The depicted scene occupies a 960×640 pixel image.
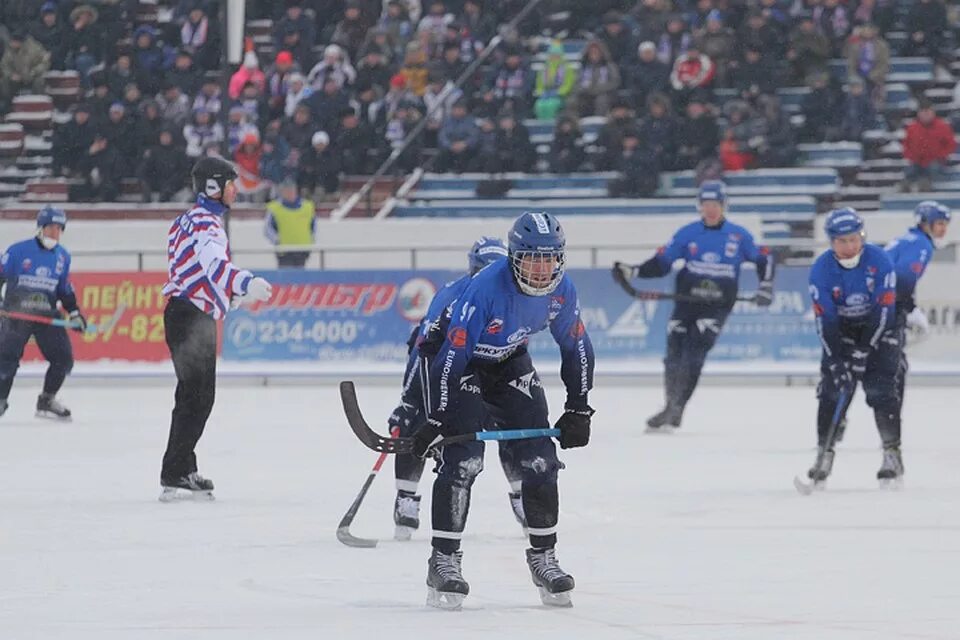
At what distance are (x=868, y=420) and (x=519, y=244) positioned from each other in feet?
32.1

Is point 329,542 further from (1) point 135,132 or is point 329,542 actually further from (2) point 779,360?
(1) point 135,132

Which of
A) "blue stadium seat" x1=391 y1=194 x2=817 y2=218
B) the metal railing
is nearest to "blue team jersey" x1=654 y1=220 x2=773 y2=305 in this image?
the metal railing

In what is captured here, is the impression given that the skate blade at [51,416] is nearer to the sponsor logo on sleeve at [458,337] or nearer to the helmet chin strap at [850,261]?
the helmet chin strap at [850,261]

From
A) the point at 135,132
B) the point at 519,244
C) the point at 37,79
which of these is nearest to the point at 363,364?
the point at 135,132

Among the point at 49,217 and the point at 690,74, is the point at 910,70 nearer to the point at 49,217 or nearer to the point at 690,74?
the point at 690,74

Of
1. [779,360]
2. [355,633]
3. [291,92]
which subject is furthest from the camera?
[291,92]

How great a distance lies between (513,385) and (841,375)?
429 centimetres

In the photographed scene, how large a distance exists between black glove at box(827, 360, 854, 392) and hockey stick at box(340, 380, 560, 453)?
168 inches

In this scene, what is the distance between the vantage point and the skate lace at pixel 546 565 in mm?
7000

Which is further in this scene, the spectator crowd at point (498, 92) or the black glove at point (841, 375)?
the spectator crowd at point (498, 92)

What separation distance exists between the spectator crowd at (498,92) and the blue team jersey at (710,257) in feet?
23.6

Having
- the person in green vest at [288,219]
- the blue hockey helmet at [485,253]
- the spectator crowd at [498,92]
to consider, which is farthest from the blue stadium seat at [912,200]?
the blue hockey helmet at [485,253]

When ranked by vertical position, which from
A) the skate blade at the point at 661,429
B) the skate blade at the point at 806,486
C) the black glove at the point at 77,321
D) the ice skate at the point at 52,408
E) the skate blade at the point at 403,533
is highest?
the black glove at the point at 77,321

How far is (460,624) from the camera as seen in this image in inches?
262
